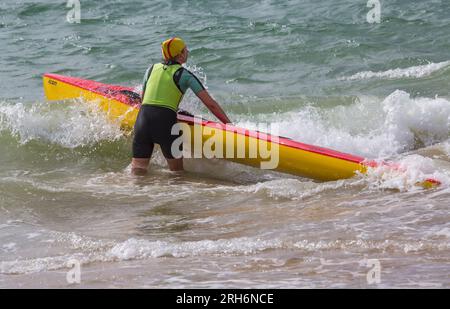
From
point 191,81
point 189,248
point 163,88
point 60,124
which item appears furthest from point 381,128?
point 189,248

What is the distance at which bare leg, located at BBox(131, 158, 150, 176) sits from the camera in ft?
23.9

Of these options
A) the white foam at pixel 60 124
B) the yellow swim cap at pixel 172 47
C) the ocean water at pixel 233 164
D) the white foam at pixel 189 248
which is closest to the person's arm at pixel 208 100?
the yellow swim cap at pixel 172 47

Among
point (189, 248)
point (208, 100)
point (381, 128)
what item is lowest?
point (189, 248)

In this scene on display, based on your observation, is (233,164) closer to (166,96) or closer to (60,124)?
(166,96)

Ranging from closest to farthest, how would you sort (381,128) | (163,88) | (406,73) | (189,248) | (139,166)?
(189,248)
(163,88)
(139,166)
(381,128)
(406,73)

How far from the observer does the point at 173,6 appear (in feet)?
49.6

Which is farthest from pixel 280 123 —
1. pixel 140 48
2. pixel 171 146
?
pixel 140 48

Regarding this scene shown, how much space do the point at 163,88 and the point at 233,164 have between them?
1.15m

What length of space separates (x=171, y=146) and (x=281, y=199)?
1382 mm

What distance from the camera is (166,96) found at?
6938 mm

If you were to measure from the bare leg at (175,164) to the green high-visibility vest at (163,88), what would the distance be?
56 centimetres

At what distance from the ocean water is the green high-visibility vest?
0.76m

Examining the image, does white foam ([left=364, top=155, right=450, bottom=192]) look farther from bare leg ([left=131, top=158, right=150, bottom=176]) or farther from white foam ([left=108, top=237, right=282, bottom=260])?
bare leg ([left=131, top=158, right=150, bottom=176])
